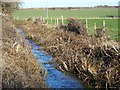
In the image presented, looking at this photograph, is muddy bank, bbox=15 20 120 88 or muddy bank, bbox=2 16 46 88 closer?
muddy bank, bbox=2 16 46 88

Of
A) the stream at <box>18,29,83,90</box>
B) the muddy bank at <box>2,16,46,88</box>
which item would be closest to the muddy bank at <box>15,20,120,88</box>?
the stream at <box>18,29,83,90</box>

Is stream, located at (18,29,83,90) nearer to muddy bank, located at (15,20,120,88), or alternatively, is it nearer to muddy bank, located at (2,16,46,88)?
muddy bank, located at (15,20,120,88)

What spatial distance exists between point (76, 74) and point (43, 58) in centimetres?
458

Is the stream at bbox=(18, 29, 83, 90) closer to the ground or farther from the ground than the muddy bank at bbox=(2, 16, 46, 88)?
closer to the ground

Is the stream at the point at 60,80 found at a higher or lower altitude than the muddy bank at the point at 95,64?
lower

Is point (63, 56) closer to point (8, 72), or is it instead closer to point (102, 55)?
point (102, 55)

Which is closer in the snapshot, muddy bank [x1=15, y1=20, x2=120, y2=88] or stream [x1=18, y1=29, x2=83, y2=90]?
muddy bank [x1=15, y1=20, x2=120, y2=88]

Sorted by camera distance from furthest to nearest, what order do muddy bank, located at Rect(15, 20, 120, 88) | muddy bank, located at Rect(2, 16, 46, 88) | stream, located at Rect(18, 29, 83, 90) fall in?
stream, located at Rect(18, 29, 83, 90), muddy bank, located at Rect(15, 20, 120, 88), muddy bank, located at Rect(2, 16, 46, 88)

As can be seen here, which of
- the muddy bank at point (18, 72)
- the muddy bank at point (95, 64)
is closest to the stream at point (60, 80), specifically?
the muddy bank at point (95, 64)

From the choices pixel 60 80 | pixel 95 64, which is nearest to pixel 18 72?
pixel 60 80

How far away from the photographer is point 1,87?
9484 millimetres

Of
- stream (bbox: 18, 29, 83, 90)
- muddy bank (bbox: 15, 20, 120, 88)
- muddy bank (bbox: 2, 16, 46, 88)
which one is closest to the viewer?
muddy bank (bbox: 2, 16, 46, 88)

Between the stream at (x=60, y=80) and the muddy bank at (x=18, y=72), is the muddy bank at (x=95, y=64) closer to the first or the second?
the stream at (x=60, y=80)

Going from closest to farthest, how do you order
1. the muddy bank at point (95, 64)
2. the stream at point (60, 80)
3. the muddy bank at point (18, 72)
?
the muddy bank at point (18, 72), the muddy bank at point (95, 64), the stream at point (60, 80)
